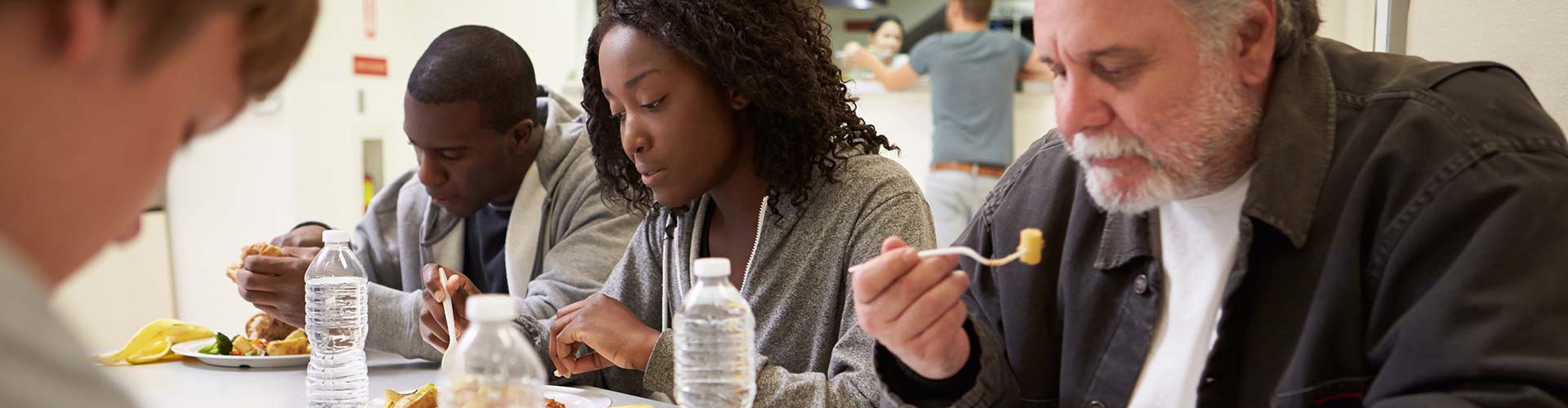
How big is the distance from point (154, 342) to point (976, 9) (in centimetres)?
346

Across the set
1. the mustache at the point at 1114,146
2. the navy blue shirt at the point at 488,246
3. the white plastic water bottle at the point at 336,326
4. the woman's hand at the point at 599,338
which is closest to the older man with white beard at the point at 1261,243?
the mustache at the point at 1114,146

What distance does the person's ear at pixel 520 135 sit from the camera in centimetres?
260

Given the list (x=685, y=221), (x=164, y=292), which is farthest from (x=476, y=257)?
(x=164, y=292)

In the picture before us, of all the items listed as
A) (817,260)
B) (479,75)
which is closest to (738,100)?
(817,260)

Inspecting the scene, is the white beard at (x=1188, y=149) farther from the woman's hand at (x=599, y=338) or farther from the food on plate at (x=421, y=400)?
the food on plate at (x=421, y=400)

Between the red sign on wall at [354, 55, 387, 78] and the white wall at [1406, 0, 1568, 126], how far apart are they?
4289mm

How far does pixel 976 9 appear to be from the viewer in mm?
5039

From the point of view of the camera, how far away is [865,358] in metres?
1.78

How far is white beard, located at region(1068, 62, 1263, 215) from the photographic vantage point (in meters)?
1.35

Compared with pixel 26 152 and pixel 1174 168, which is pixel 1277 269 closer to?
pixel 1174 168

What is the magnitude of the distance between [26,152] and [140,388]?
1743 mm

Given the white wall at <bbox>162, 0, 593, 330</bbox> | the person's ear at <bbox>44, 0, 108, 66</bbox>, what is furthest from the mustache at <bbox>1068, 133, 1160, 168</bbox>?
the white wall at <bbox>162, 0, 593, 330</bbox>

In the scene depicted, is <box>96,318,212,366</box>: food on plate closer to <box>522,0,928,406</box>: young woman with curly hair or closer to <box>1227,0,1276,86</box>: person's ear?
<box>522,0,928,406</box>: young woman with curly hair

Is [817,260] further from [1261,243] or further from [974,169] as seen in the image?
[974,169]
